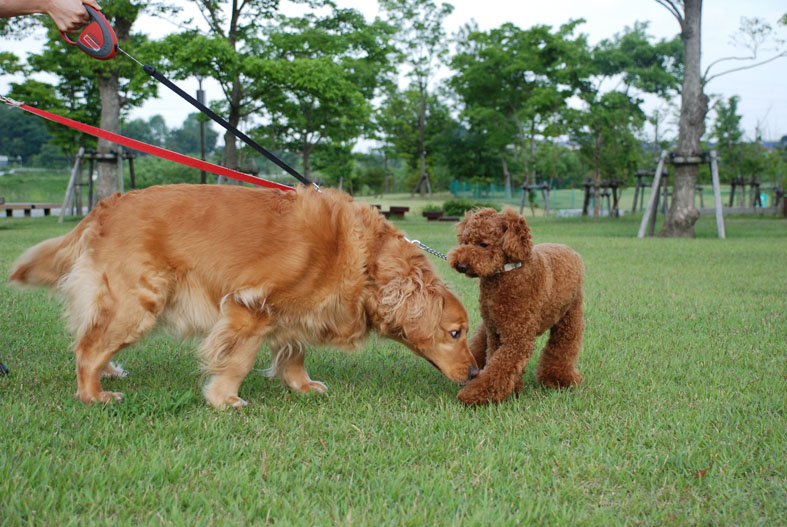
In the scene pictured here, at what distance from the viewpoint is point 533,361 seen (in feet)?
15.7

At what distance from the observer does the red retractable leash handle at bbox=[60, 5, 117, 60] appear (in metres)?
3.66

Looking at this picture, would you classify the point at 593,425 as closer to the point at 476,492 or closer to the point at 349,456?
the point at 476,492

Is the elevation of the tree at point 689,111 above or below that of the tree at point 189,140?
below

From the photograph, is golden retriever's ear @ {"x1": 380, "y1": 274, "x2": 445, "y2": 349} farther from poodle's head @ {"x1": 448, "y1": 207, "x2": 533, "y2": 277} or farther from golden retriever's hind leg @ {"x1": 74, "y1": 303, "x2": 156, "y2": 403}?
golden retriever's hind leg @ {"x1": 74, "y1": 303, "x2": 156, "y2": 403}

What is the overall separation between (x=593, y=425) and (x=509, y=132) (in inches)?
1450

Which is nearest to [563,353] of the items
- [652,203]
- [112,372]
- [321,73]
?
[112,372]

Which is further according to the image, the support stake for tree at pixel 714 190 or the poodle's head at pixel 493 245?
the support stake for tree at pixel 714 190

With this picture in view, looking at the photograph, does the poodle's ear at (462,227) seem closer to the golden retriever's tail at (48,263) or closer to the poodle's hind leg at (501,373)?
the poodle's hind leg at (501,373)

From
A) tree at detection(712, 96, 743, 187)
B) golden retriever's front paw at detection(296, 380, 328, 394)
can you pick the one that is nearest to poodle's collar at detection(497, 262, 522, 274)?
golden retriever's front paw at detection(296, 380, 328, 394)

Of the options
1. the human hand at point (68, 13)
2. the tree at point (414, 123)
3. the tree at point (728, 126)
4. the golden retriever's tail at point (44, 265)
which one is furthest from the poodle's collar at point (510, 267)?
the tree at point (414, 123)

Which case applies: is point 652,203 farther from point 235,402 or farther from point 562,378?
point 235,402

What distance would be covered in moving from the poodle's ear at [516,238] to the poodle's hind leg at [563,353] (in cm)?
73

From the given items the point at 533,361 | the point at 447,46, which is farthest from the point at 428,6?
the point at 533,361

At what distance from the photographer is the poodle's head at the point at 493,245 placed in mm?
3553
